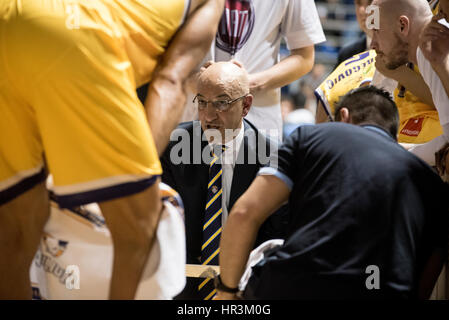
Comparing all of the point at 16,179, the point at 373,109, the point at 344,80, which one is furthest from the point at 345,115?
the point at 344,80

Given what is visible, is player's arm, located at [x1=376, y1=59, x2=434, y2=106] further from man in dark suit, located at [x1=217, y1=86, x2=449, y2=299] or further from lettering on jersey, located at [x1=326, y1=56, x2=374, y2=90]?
man in dark suit, located at [x1=217, y1=86, x2=449, y2=299]

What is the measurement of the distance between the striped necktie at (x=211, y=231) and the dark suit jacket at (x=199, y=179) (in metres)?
0.04

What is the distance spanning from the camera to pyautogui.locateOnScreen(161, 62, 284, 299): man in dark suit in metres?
2.82

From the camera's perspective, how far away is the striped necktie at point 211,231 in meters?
2.79

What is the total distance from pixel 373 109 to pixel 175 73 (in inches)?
31.1

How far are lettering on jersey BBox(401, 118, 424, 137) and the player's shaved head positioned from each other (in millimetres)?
830

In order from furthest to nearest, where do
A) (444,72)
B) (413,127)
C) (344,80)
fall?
(344,80)
(413,127)
(444,72)

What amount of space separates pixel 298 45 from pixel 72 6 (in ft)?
6.04

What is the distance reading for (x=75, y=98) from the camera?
5.75ft

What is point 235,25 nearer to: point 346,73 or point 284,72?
point 284,72

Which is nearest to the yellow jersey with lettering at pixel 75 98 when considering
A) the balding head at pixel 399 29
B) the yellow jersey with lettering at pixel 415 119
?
the balding head at pixel 399 29

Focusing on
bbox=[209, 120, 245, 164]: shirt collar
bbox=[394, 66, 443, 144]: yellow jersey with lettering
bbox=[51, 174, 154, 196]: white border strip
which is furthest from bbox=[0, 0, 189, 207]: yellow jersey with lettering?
bbox=[394, 66, 443, 144]: yellow jersey with lettering

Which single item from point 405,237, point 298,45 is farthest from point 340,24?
point 405,237
